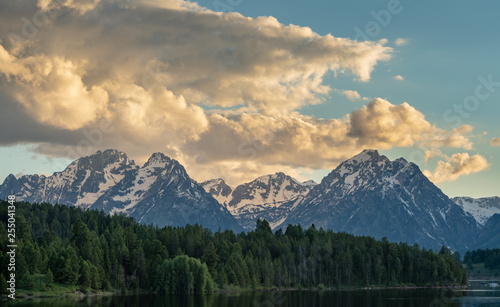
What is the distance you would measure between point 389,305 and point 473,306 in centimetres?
2606

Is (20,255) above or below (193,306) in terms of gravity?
above

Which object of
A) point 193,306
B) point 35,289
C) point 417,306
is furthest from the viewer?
point 35,289

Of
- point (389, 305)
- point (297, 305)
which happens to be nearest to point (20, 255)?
point (297, 305)

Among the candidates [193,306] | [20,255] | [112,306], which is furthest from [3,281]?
[193,306]

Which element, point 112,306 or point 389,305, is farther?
point 389,305

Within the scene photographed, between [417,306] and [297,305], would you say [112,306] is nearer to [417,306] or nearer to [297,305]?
[297,305]

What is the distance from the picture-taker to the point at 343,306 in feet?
568

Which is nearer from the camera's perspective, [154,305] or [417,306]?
[154,305]

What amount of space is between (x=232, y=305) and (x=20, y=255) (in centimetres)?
7314

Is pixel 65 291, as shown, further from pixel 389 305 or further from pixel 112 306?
pixel 389 305

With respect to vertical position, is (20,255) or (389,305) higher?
(20,255)

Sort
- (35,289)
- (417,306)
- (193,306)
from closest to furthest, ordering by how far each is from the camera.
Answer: (193,306), (417,306), (35,289)

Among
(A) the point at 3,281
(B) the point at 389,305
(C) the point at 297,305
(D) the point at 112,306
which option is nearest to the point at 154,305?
(D) the point at 112,306

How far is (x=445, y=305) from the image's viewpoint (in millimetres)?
178250
